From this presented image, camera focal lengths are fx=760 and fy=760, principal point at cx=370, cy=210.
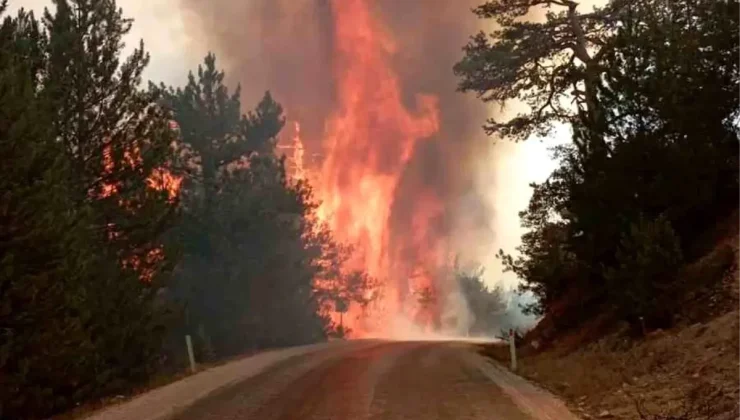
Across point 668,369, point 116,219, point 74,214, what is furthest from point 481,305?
point 668,369

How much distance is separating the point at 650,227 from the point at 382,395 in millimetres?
5621

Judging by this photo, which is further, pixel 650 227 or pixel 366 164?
pixel 366 164

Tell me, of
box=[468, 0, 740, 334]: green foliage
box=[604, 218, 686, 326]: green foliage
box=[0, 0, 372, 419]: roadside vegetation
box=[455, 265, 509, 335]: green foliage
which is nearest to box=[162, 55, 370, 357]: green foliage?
box=[0, 0, 372, 419]: roadside vegetation

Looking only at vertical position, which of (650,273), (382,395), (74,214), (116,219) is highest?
(116,219)

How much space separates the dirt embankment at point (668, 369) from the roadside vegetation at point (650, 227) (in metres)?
0.04

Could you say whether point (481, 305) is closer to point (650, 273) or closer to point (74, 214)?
point (650, 273)

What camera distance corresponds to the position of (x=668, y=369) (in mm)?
11461

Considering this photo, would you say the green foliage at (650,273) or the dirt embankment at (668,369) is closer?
the dirt embankment at (668,369)

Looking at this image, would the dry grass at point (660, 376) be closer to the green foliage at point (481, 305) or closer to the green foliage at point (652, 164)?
the green foliage at point (652, 164)

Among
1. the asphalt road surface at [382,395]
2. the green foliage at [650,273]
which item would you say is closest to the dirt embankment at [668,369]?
the green foliage at [650,273]

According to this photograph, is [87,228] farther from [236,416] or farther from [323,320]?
[323,320]

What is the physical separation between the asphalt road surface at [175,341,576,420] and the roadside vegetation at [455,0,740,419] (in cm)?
102

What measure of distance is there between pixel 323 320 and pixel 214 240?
19.3 metres

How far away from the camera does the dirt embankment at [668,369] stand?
363 inches
